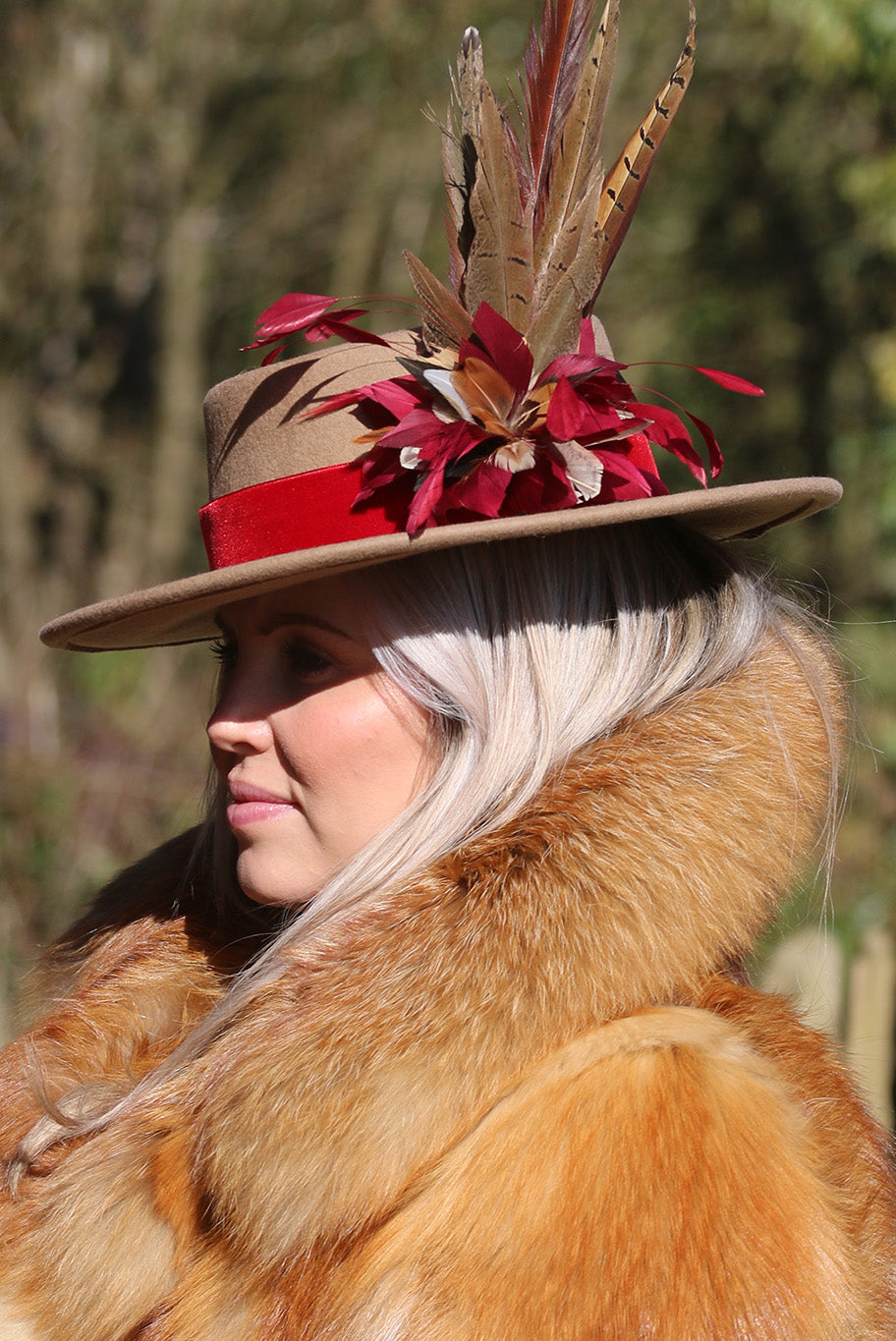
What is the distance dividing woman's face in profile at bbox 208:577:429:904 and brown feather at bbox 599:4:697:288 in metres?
0.62

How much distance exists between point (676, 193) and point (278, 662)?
12.5 meters

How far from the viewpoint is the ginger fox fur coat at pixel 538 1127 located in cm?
120

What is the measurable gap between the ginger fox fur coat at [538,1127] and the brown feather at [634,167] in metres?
0.65

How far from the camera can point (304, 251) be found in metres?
11.1

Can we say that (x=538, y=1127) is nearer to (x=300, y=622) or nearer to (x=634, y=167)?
(x=300, y=622)

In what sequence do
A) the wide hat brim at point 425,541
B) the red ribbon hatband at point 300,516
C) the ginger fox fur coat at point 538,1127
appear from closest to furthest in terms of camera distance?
1. the ginger fox fur coat at point 538,1127
2. the wide hat brim at point 425,541
3. the red ribbon hatband at point 300,516

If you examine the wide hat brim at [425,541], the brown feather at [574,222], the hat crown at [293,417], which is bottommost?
the wide hat brim at [425,541]

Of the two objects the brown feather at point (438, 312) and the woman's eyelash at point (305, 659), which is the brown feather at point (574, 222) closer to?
the brown feather at point (438, 312)

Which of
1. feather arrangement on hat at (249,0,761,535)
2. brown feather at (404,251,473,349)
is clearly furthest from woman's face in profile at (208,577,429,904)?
brown feather at (404,251,473,349)

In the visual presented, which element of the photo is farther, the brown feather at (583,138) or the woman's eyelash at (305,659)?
the woman's eyelash at (305,659)

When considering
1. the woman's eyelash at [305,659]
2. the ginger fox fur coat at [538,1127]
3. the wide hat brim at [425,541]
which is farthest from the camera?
the woman's eyelash at [305,659]

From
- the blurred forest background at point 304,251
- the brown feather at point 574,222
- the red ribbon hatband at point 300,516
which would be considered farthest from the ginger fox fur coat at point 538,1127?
the blurred forest background at point 304,251

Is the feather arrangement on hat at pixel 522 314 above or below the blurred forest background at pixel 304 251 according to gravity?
below

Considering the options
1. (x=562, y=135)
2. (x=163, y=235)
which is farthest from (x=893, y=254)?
(x=163, y=235)
